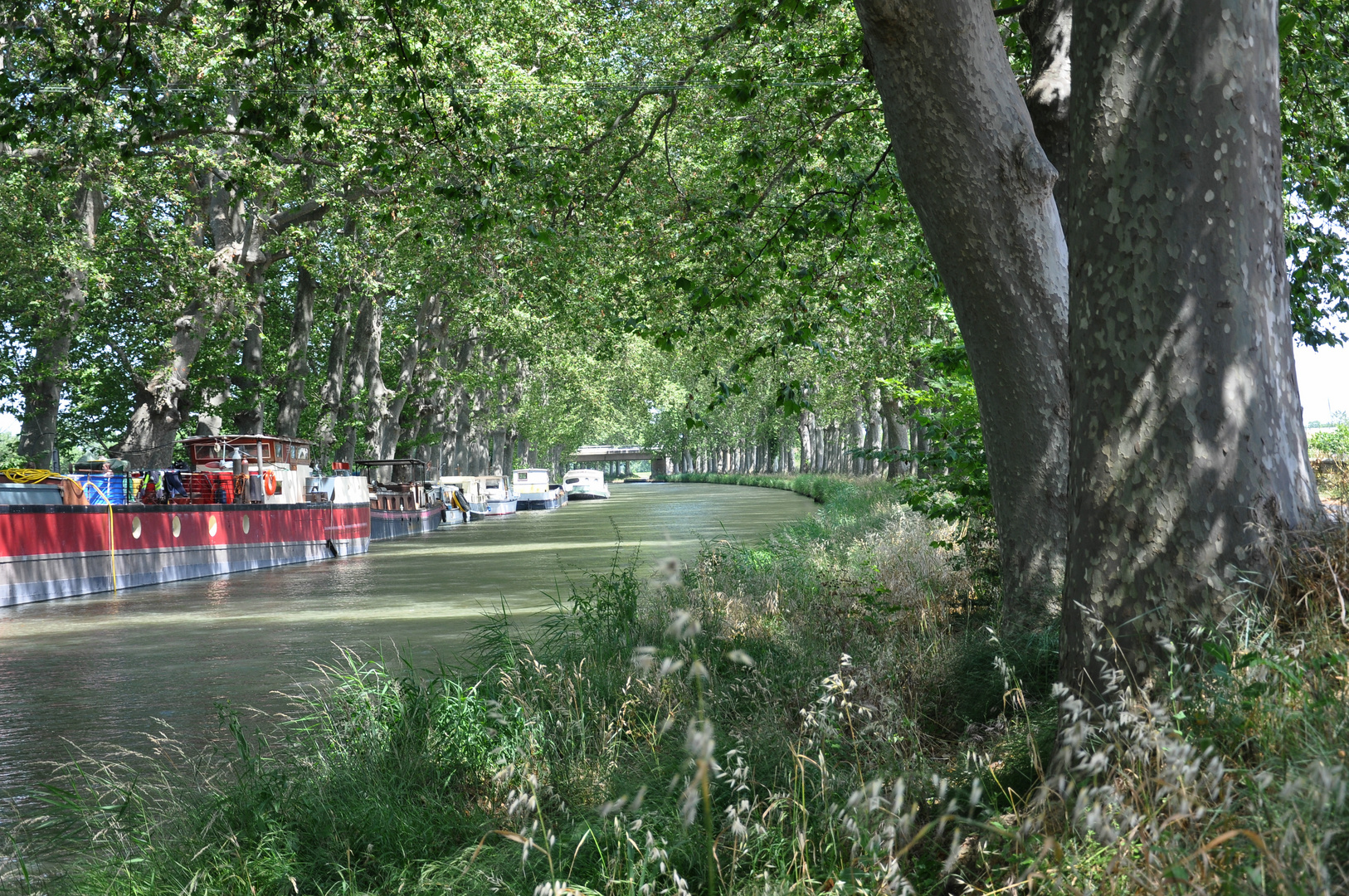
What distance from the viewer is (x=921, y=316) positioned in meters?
23.2

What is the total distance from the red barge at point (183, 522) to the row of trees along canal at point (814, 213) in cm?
193

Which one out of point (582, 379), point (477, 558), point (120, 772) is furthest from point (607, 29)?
point (582, 379)

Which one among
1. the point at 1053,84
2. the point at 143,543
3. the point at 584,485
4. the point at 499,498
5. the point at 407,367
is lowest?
the point at 584,485

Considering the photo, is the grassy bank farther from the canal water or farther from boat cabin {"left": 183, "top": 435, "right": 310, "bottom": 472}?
boat cabin {"left": 183, "top": 435, "right": 310, "bottom": 472}

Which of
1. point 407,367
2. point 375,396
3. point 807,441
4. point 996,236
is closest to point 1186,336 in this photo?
point 996,236

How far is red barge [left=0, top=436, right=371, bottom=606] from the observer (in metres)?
19.4

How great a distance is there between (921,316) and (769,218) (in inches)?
383

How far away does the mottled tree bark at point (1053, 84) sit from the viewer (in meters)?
7.39

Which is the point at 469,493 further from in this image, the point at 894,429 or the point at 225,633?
the point at 225,633

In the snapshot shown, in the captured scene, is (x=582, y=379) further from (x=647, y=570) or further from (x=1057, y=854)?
(x=1057, y=854)

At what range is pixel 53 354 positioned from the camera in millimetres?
28484

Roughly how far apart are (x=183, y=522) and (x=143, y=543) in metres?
1.57

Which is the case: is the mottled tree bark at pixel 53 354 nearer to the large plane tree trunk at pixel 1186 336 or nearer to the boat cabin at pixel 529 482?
the large plane tree trunk at pixel 1186 336

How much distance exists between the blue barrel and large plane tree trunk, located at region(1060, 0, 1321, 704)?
71.5 ft
